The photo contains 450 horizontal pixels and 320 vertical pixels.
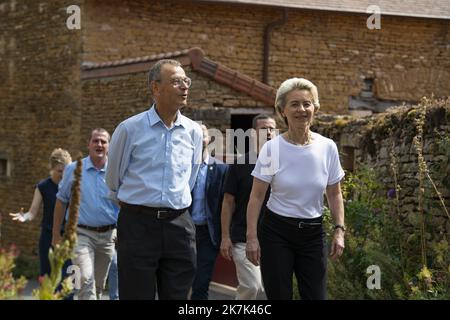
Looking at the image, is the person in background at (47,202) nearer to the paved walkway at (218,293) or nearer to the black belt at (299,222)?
the paved walkway at (218,293)

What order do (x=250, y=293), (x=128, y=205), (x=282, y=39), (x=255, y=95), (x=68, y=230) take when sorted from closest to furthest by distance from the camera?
(x=68, y=230)
(x=128, y=205)
(x=250, y=293)
(x=255, y=95)
(x=282, y=39)

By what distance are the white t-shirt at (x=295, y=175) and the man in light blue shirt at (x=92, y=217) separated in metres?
2.61

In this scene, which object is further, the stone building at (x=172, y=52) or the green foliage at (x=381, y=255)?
the stone building at (x=172, y=52)

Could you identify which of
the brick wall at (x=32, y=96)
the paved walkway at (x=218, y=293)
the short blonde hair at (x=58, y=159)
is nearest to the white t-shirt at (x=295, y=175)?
the short blonde hair at (x=58, y=159)

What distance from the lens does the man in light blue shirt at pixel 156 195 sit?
16.9 feet

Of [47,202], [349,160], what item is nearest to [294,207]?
[47,202]

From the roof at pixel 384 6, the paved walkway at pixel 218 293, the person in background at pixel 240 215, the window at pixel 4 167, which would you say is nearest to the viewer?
the person in background at pixel 240 215

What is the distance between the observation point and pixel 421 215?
7.38m

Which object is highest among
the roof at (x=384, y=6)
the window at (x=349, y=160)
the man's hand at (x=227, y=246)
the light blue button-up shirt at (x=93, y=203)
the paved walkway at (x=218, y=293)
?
the roof at (x=384, y=6)

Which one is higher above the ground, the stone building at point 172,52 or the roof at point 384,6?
the roof at point 384,6

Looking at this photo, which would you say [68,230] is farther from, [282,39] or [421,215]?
[282,39]

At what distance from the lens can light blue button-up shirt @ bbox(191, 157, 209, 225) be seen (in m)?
7.71

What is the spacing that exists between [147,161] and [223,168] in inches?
106
